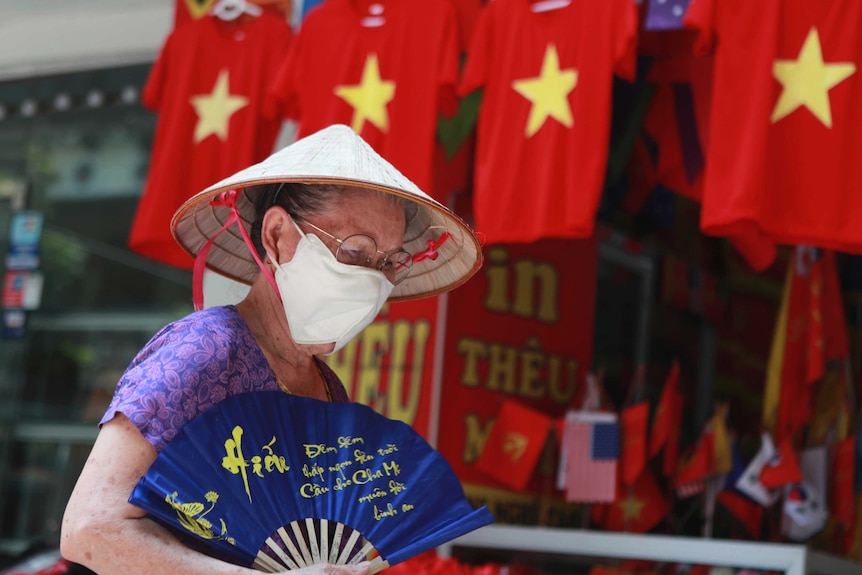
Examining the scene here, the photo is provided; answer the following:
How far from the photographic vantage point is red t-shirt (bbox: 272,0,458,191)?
4270 millimetres

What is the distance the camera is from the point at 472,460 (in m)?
4.93

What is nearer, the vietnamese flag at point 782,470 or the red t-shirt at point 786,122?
the red t-shirt at point 786,122

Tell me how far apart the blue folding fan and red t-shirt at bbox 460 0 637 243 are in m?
1.93

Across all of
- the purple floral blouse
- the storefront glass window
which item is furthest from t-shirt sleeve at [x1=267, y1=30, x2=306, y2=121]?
the purple floral blouse

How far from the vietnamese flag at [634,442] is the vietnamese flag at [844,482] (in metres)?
0.81

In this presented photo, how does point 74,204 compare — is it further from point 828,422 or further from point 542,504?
point 828,422

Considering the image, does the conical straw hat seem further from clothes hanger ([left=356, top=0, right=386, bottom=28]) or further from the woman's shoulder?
clothes hanger ([left=356, top=0, right=386, bottom=28])

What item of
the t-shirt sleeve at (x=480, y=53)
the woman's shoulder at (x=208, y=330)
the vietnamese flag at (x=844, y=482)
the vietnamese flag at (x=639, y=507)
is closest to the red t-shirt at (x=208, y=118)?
the t-shirt sleeve at (x=480, y=53)

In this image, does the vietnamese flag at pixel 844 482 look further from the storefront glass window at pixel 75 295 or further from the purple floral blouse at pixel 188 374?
the purple floral blouse at pixel 188 374

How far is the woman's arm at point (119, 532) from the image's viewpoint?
172 centimetres

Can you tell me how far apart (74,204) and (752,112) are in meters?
3.95

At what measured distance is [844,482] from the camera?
484 centimetres

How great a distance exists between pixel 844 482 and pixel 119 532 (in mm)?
3824

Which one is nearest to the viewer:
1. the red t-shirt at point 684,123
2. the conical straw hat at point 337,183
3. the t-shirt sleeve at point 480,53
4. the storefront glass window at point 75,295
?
the conical straw hat at point 337,183
